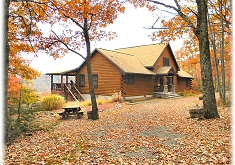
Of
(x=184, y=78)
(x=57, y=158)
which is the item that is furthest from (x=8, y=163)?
(x=184, y=78)

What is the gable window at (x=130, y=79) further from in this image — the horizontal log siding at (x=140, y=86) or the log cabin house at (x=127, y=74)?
the horizontal log siding at (x=140, y=86)

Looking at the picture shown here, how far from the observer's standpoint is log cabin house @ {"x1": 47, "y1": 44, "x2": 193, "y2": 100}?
72.0 feet

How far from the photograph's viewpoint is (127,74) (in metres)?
22.0

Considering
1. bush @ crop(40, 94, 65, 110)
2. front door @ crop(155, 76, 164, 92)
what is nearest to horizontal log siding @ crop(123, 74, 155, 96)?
front door @ crop(155, 76, 164, 92)

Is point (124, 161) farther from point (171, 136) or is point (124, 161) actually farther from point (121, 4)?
point (121, 4)

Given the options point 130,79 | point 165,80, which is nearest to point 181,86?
point 165,80

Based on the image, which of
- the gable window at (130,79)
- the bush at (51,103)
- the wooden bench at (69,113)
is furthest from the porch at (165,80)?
the wooden bench at (69,113)

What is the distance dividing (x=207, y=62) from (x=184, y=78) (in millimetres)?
24640

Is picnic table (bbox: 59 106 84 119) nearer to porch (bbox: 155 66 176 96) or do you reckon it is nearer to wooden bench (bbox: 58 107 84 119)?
wooden bench (bbox: 58 107 84 119)

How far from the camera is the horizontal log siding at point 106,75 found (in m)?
22.0

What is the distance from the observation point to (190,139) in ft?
20.8

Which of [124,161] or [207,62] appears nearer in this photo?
[124,161]

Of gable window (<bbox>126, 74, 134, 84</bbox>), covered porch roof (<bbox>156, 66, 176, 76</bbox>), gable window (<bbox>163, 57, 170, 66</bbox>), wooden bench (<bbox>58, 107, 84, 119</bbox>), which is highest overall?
gable window (<bbox>163, 57, 170, 66</bbox>)

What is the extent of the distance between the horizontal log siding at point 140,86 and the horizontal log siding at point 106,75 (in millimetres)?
1078
